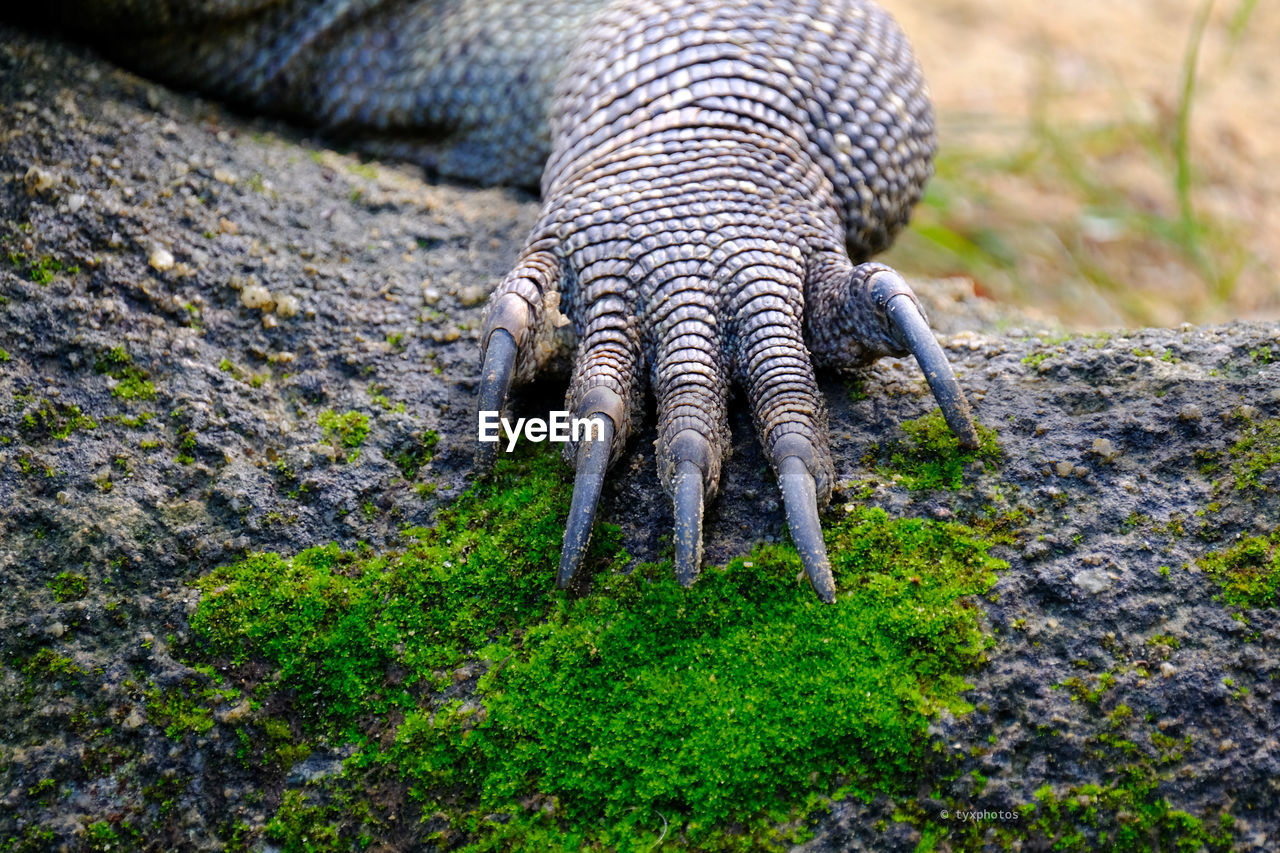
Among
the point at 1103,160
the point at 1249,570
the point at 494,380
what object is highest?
the point at 494,380

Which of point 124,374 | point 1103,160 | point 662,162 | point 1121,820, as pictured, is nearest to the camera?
point 1121,820

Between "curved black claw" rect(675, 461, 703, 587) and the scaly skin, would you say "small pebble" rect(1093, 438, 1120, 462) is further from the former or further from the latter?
"curved black claw" rect(675, 461, 703, 587)

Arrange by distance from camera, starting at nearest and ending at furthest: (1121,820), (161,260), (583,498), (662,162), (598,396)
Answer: (1121,820)
(583,498)
(598,396)
(161,260)
(662,162)

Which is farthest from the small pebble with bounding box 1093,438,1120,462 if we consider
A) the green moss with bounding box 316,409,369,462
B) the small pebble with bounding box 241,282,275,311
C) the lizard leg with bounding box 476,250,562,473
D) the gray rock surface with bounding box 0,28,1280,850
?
the small pebble with bounding box 241,282,275,311

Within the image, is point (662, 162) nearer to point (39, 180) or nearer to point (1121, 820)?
point (39, 180)

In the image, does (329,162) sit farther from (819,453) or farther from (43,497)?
(819,453)

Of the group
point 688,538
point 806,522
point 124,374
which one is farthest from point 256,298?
point 806,522

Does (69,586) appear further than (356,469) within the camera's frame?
No
